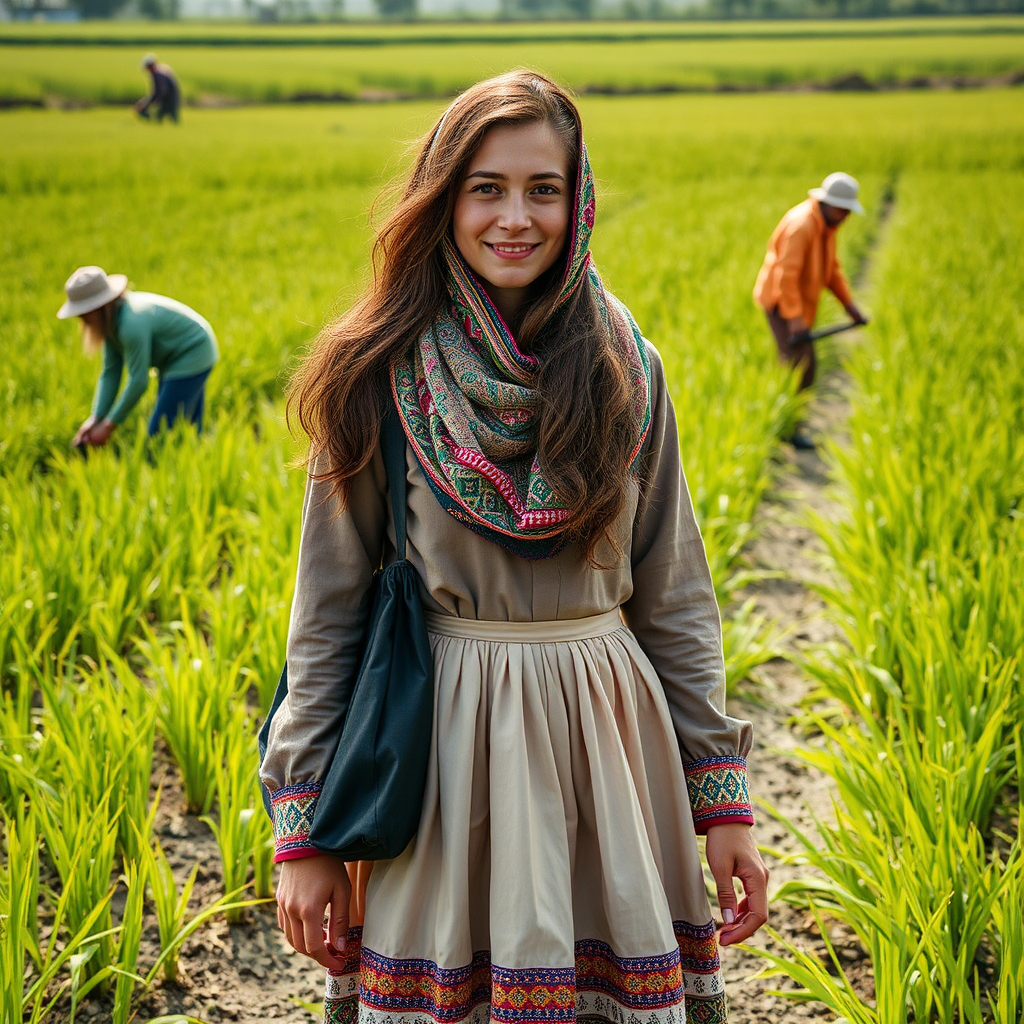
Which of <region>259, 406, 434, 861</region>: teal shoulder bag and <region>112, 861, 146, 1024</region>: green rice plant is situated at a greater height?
<region>259, 406, 434, 861</region>: teal shoulder bag

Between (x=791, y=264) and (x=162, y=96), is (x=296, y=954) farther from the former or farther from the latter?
(x=162, y=96)

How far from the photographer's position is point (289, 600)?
9.21 ft

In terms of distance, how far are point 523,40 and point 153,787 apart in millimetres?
47571

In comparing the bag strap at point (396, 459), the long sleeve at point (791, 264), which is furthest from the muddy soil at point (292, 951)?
the long sleeve at point (791, 264)

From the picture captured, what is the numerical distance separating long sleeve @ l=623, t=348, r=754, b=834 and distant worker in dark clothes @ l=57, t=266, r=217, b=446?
3035mm

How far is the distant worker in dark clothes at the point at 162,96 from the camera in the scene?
19172 mm

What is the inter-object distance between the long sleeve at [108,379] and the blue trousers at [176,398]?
32 cm

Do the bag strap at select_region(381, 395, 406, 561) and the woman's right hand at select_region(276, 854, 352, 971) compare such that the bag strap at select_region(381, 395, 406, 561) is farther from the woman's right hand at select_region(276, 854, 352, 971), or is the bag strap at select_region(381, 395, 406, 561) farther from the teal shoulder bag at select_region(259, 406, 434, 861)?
the woman's right hand at select_region(276, 854, 352, 971)

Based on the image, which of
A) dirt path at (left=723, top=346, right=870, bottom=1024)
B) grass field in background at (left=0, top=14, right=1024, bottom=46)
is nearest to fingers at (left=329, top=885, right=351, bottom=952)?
dirt path at (left=723, top=346, right=870, bottom=1024)

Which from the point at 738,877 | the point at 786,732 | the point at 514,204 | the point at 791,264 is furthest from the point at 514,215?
the point at 791,264

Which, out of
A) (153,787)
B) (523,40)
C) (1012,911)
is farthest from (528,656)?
(523,40)

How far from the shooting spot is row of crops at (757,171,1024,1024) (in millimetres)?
1642

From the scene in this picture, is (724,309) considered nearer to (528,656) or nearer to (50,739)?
(50,739)

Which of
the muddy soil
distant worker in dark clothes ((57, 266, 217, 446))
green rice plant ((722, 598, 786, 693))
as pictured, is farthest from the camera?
distant worker in dark clothes ((57, 266, 217, 446))
